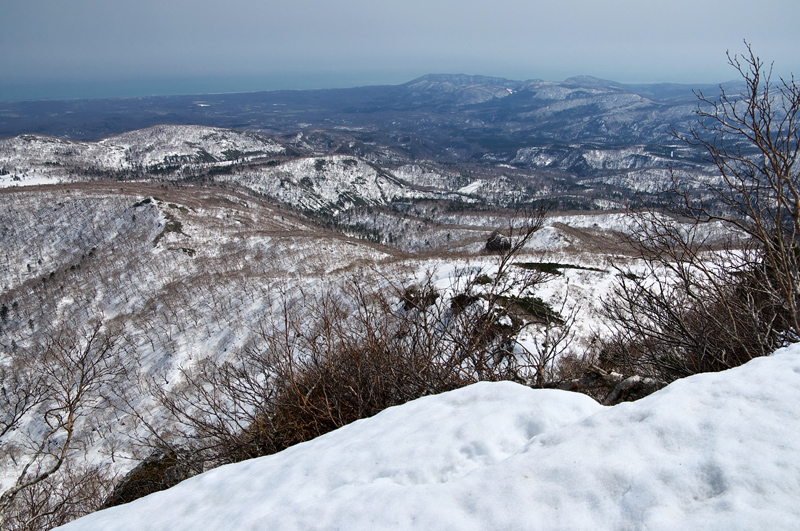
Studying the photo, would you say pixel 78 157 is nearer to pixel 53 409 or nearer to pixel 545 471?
pixel 53 409

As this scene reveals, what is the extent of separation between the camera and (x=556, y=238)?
47.5 m

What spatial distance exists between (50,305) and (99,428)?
3612 cm

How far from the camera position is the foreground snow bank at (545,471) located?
7.01ft

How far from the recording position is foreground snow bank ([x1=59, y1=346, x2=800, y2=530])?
7.01ft

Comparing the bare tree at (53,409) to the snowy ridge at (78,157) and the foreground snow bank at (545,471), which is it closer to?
the foreground snow bank at (545,471)

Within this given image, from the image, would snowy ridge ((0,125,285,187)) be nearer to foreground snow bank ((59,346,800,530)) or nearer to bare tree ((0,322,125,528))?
bare tree ((0,322,125,528))

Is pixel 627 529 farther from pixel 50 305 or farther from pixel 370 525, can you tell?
pixel 50 305

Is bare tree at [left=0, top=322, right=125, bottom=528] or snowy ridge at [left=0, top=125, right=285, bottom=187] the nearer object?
bare tree at [left=0, top=322, right=125, bottom=528]

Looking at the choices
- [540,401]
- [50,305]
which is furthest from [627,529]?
[50,305]

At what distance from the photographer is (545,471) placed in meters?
2.57

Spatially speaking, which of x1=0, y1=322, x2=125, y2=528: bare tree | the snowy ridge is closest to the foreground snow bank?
x1=0, y1=322, x2=125, y2=528: bare tree

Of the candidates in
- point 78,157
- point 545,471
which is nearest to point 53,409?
point 545,471

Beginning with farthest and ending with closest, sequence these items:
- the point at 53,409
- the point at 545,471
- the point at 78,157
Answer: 1. the point at 78,157
2. the point at 53,409
3. the point at 545,471

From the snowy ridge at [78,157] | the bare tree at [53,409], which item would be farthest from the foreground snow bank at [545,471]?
the snowy ridge at [78,157]
